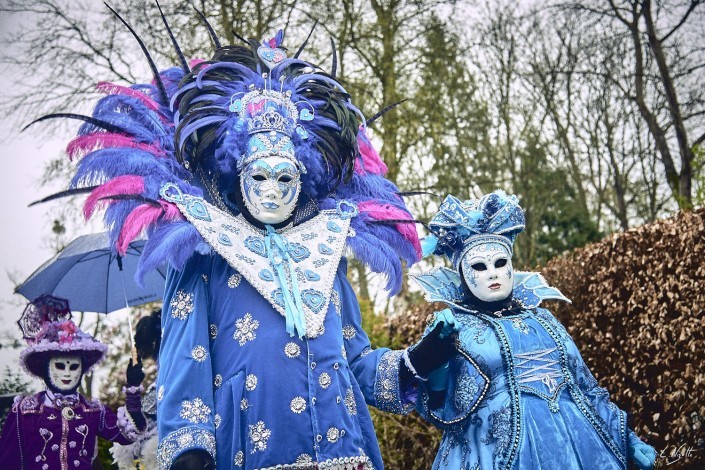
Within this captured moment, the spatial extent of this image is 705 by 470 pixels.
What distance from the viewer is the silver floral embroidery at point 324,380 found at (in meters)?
2.88

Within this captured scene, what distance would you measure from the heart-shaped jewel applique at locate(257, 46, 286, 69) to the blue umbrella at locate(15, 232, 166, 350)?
2.30 meters

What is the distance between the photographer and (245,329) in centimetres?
292

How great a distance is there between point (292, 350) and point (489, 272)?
1.43 metres

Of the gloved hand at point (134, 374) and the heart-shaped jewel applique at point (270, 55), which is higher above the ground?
the heart-shaped jewel applique at point (270, 55)

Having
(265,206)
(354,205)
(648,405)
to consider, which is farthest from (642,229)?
(265,206)

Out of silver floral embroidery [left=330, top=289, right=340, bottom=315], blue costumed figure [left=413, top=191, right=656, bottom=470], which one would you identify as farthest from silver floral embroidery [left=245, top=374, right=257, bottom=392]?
blue costumed figure [left=413, top=191, right=656, bottom=470]

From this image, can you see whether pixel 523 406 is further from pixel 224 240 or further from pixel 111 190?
pixel 111 190

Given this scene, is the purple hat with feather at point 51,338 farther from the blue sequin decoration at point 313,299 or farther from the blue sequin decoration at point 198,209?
the blue sequin decoration at point 313,299

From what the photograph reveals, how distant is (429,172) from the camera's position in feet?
38.8

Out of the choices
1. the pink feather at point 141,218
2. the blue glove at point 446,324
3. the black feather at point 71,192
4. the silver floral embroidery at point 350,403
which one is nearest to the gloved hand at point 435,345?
the blue glove at point 446,324

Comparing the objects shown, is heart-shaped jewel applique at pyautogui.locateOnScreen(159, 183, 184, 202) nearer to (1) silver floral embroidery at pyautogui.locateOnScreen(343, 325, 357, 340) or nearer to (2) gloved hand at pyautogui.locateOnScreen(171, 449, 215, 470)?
(1) silver floral embroidery at pyautogui.locateOnScreen(343, 325, 357, 340)

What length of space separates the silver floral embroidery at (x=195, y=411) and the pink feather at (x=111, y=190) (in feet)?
2.58

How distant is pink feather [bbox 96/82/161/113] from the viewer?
331 cm

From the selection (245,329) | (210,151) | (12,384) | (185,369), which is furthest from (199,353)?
(12,384)
